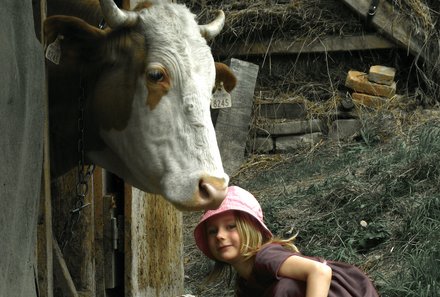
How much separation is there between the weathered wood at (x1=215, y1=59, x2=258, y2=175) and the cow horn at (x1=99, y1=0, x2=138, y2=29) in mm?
4565

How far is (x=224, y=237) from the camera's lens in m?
5.10

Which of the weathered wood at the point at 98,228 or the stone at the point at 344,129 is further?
the stone at the point at 344,129

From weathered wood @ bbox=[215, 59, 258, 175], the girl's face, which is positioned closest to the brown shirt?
the girl's face

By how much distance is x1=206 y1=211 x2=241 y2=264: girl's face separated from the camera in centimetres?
509

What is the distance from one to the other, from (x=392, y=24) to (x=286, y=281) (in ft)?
19.5

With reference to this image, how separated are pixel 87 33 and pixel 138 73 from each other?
36 centimetres

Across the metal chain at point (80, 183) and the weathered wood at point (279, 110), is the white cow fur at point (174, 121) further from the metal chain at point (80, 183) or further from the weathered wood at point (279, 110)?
the weathered wood at point (279, 110)

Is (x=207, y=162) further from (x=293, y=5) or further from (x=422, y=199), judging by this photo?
(x=293, y=5)

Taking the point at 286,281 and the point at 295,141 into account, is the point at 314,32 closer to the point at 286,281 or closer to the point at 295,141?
the point at 295,141

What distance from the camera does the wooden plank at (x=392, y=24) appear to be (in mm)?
10281

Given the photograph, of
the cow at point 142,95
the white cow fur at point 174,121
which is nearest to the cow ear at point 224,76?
the cow at point 142,95

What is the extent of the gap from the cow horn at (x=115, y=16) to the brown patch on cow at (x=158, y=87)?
319 mm

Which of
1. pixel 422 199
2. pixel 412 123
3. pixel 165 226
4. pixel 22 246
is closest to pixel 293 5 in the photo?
pixel 412 123

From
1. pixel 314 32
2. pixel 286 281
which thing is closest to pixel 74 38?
pixel 286 281
